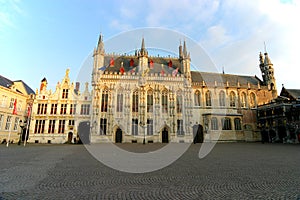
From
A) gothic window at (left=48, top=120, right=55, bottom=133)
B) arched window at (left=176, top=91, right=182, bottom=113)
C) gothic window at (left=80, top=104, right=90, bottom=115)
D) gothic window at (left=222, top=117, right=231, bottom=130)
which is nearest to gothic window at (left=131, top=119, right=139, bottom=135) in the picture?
arched window at (left=176, top=91, right=182, bottom=113)

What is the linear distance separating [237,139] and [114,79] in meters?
29.4

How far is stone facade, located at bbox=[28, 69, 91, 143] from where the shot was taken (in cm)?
3359

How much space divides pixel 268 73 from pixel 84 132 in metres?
47.5

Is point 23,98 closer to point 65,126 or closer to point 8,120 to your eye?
point 8,120

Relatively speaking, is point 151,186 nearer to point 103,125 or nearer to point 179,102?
point 103,125

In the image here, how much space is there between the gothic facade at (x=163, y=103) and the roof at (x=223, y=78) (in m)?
0.58

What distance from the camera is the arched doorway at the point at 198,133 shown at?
3709 cm

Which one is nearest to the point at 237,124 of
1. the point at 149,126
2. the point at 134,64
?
the point at 149,126

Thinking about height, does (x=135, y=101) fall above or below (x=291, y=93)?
below

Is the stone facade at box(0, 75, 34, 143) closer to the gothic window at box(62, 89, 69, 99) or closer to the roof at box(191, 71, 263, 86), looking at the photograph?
the gothic window at box(62, 89, 69, 99)

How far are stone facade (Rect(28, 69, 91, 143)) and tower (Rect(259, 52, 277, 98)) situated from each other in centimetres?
4487

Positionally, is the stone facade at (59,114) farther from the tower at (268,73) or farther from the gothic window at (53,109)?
the tower at (268,73)

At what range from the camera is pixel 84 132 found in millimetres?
35031

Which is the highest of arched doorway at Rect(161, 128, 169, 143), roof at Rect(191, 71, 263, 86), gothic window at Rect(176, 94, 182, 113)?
roof at Rect(191, 71, 263, 86)
